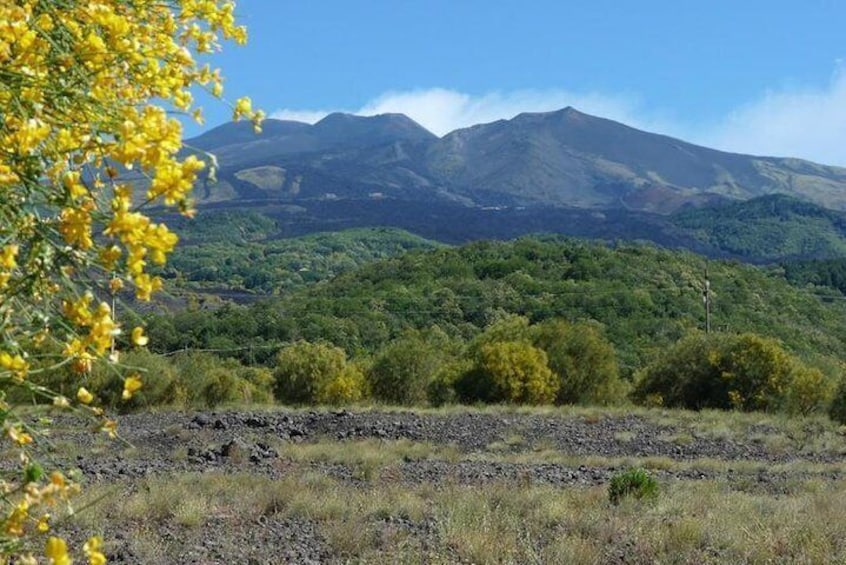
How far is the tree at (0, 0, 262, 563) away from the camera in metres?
1.84

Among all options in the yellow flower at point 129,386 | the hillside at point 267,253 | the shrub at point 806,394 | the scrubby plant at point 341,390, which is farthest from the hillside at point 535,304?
the yellow flower at point 129,386

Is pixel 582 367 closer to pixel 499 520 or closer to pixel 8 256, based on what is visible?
pixel 499 520

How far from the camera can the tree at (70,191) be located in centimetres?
184

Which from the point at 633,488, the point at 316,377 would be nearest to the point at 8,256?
the point at 633,488

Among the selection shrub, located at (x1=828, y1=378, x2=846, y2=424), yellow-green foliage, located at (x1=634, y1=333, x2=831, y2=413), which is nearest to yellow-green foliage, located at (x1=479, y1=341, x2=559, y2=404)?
yellow-green foliage, located at (x1=634, y1=333, x2=831, y2=413)

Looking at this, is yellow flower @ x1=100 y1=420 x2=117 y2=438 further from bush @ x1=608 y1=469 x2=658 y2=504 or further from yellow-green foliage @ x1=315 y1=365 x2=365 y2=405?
yellow-green foliage @ x1=315 y1=365 x2=365 y2=405

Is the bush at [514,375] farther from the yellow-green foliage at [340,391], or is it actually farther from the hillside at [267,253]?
the hillside at [267,253]

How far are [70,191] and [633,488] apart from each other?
887cm

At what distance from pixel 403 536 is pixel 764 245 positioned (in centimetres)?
19437

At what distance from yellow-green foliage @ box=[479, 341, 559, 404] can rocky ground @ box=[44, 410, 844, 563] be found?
18.5 ft

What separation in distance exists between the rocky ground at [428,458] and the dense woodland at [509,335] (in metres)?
1.65

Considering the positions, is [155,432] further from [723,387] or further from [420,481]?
[723,387]

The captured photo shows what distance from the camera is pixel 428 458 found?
593 inches

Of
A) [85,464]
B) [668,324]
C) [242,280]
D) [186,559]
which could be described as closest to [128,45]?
[186,559]
